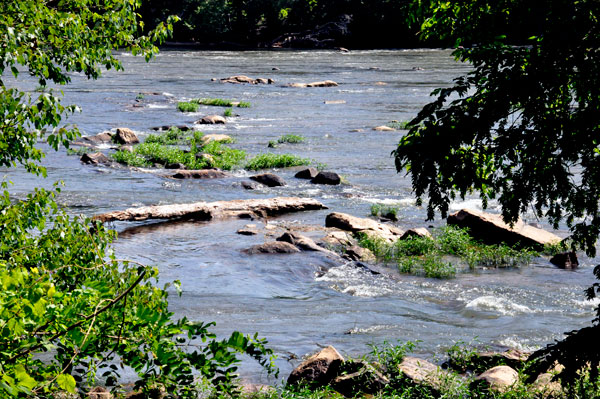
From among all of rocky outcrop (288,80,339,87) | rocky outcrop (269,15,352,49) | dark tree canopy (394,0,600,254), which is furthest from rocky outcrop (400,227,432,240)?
rocky outcrop (269,15,352,49)

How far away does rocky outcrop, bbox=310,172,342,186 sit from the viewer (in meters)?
18.8

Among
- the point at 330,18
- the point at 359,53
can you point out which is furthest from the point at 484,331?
the point at 330,18

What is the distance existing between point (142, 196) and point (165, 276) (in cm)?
541

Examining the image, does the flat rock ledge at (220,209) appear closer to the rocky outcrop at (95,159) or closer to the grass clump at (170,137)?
the rocky outcrop at (95,159)

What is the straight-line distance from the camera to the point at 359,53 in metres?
67.1

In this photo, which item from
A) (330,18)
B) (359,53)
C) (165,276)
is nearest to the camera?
(165,276)

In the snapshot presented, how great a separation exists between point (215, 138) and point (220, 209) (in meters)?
8.44

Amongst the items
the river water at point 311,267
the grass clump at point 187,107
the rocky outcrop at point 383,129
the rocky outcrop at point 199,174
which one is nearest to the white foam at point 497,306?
the river water at point 311,267

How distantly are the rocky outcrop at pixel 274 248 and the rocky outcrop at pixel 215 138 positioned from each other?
990 centimetres

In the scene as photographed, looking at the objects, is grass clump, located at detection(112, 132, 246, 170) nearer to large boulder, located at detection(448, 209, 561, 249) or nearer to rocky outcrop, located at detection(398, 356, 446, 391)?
large boulder, located at detection(448, 209, 561, 249)

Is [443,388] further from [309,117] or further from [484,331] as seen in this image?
[309,117]

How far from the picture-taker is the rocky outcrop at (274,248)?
13.2 m

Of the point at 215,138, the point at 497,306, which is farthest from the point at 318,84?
the point at 497,306

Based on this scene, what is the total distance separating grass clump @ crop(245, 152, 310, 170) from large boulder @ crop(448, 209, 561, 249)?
22.6ft
